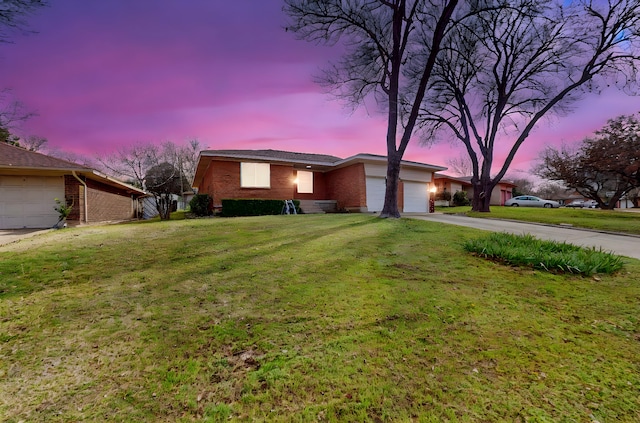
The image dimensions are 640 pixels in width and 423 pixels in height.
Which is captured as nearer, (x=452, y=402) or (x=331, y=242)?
(x=452, y=402)

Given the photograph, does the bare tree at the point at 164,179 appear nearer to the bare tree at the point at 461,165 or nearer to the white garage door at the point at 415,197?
the white garage door at the point at 415,197

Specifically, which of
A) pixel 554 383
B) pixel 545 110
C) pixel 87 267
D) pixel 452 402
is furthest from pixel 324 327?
pixel 545 110

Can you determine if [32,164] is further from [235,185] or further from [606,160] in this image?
[606,160]

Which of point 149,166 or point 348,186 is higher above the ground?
point 149,166

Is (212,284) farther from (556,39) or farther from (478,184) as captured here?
(556,39)

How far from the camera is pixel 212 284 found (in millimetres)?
3359

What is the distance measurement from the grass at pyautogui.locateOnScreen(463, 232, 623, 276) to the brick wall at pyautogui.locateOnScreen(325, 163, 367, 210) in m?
10.4

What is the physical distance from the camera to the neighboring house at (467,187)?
27881 millimetres

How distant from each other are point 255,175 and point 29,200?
9734 mm

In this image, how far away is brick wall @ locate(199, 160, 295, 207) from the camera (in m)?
14.0

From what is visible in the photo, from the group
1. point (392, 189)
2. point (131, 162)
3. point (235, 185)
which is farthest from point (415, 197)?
point (131, 162)

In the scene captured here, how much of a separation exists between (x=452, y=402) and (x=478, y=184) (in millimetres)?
18351

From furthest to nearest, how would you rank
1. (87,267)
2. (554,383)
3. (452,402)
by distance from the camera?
1. (87,267)
2. (554,383)
3. (452,402)

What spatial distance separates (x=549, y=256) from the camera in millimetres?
4125
